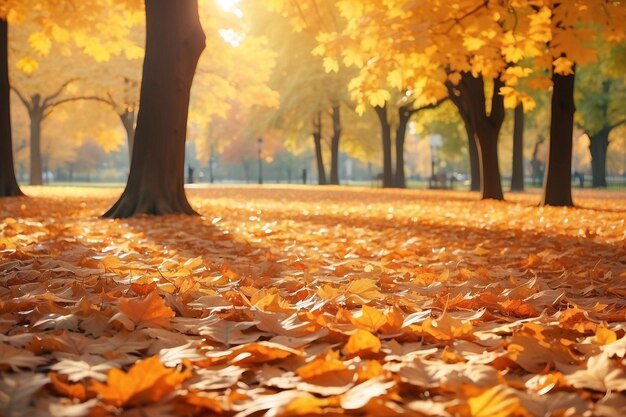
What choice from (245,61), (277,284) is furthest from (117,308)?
(245,61)

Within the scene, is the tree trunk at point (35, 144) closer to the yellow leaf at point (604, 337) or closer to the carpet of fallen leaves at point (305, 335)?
the carpet of fallen leaves at point (305, 335)

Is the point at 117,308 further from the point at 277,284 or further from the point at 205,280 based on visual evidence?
the point at 277,284

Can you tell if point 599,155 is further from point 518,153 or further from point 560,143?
point 560,143

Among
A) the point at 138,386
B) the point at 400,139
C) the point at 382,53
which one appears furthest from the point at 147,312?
the point at 400,139

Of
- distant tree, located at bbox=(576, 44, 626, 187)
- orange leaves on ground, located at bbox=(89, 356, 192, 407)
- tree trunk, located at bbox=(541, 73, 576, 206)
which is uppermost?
distant tree, located at bbox=(576, 44, 626, 187)

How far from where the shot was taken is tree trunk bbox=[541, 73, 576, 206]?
1345 centimetres

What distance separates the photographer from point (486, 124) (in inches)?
685

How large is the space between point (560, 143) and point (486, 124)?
3.99 metres

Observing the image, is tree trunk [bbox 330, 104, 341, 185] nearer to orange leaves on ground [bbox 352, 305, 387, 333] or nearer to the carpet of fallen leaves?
the carpet of fallen leaves

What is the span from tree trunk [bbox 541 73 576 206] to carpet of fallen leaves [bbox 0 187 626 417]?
888 cm

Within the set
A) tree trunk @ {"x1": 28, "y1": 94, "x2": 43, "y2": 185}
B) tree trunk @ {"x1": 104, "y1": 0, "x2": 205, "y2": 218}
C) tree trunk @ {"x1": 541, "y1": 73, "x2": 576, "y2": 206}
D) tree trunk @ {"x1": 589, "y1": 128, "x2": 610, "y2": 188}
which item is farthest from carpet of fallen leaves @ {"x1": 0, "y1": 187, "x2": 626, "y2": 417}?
tree trunk @ {"x1": 589, "y1": 128, "x2": 610, "y2": 188}

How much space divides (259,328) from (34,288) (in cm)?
160

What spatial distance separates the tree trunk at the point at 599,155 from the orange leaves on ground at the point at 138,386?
38057 millimetres

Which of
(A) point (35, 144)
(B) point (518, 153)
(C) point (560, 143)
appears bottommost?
(C) point (560, 143)
